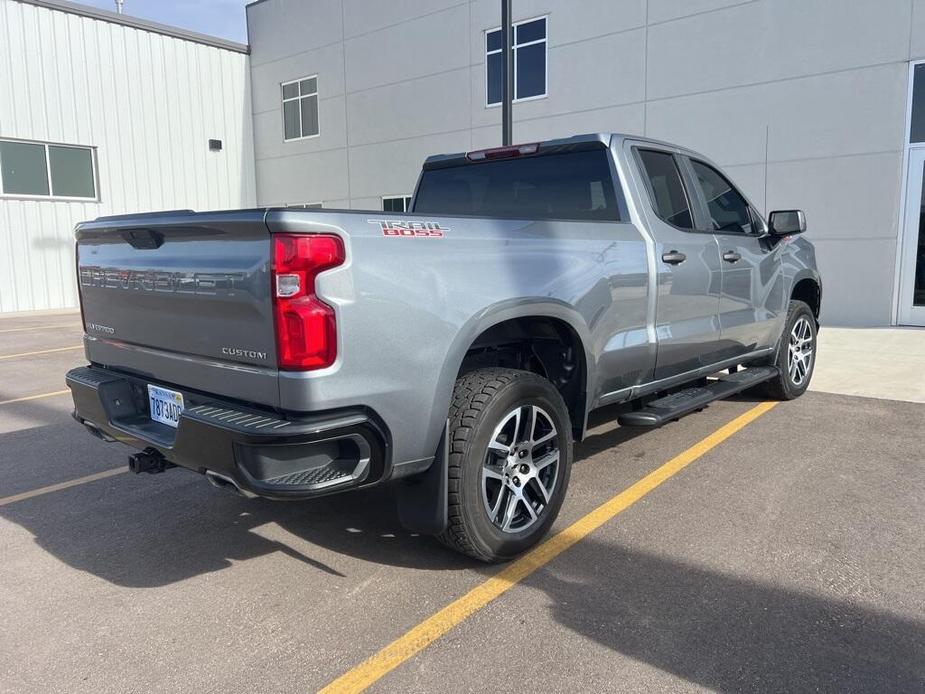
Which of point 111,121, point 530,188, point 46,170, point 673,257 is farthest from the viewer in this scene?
point 111,121

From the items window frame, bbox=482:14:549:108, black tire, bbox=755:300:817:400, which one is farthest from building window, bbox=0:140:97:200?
black tire, bbox=755:300:817:400

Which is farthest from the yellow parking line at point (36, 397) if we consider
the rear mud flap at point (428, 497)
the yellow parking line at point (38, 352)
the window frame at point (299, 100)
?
the window frame at point (299, 100)

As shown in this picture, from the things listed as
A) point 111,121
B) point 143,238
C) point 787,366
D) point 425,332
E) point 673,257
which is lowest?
point 787,366

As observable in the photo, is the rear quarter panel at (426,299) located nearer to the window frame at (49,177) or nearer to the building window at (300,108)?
the window frame at (49,177)

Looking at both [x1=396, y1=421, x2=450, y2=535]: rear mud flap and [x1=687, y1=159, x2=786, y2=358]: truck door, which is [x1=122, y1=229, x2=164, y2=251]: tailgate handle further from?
[x1=687, y1=159, x2=786, y2=358]: truck door

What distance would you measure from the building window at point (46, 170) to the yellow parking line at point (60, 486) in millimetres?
14658

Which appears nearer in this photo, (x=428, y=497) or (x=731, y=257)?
(x=428, y=497)

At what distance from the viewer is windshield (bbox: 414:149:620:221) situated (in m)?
4.32

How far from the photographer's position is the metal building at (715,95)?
10.9m

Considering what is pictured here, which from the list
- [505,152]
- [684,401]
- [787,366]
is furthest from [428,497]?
[787,366]

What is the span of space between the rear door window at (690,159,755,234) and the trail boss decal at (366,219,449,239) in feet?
8.74

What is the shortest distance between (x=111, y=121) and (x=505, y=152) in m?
16.7

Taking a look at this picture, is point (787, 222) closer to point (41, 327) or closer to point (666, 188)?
point (666, 188)

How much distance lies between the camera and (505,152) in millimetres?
4645
